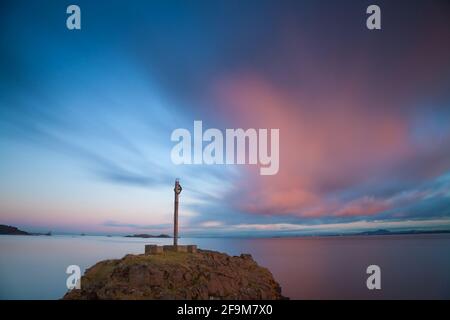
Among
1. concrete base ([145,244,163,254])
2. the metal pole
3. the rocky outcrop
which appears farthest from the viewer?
the metal pole

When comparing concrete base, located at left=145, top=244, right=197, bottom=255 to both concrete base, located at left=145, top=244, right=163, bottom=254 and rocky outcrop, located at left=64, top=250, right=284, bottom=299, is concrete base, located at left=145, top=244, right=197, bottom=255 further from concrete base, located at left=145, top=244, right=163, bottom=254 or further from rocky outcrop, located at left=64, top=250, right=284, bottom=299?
rocky outcrop, located at left=64, top=250, right=284, bottom=299

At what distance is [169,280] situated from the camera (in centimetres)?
1145

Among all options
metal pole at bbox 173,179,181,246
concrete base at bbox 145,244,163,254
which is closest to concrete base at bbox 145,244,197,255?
concrete base at bbox 145,244,163,254

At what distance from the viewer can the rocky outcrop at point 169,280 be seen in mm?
10977

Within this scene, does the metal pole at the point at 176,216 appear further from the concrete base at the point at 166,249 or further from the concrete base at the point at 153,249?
the concrete base at the point at 153,249

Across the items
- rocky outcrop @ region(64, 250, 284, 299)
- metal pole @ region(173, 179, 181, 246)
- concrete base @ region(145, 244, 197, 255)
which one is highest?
metal pole @ region(173, 179, 181, 246)

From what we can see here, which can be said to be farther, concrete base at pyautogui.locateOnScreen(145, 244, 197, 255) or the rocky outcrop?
concrete base at pyautogui.locateOnScreen(145, 244, 197, 255)

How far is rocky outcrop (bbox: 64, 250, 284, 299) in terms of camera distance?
1098cm

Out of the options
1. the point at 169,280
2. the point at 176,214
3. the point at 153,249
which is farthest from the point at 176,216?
the point at 169,280
